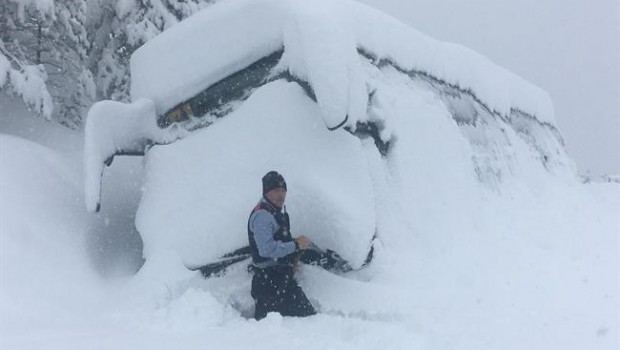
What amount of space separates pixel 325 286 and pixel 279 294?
18.1 inches

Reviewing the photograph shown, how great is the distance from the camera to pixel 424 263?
5570mm

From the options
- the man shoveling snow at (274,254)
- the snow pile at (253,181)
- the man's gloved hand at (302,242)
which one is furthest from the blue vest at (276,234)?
the snow pile at (253,181)

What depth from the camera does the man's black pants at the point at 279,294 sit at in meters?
5.05

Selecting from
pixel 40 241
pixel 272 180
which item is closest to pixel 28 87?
pixel 40 241

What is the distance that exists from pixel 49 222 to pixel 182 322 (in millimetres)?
2147

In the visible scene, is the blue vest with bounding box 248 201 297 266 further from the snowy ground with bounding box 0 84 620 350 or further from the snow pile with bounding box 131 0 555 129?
the snow pile with bounding box 131 0 555 129

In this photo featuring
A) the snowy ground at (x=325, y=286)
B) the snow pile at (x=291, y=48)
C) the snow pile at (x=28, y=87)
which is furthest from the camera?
the snow pile at (x=28, y=87)

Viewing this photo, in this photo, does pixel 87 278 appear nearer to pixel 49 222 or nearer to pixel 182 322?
pixel 49 222

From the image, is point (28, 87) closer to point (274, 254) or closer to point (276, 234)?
point (276, 234)

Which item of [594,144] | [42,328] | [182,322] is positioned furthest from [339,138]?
[594,144]

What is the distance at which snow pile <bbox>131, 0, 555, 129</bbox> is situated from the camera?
5.04 m

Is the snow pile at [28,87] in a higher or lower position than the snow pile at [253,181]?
lower

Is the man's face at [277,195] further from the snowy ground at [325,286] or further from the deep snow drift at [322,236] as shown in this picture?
the snowy ground at [325,286]

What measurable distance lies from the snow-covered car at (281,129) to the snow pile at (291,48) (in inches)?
0.5
